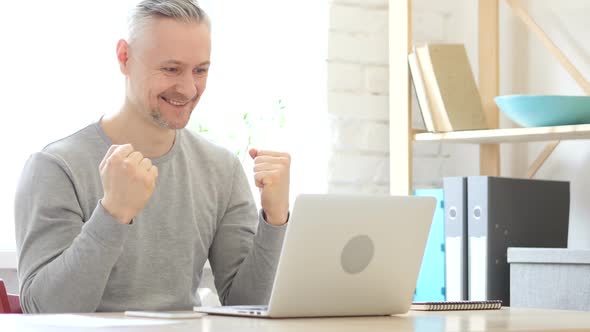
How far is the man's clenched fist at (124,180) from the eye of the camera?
1.59 m

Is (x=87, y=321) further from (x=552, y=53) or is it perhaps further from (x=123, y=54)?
(x=552, y=53)

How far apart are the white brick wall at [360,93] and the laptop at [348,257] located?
50.8 inches

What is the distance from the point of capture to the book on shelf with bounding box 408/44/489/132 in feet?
9.00

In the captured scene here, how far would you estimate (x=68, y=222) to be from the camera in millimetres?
1769

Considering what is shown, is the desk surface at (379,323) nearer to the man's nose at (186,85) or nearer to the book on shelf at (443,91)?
the man's nose at (186,85)

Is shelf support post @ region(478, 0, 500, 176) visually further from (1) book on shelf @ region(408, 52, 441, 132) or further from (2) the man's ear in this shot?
(2) the man's ear

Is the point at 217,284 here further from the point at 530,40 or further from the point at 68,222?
the point at 530,40

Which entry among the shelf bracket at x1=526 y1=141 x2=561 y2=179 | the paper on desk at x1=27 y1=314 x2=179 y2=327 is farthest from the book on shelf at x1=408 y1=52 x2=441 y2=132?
the paper on desk at x1=27 y1=314 x2=179 y2=327

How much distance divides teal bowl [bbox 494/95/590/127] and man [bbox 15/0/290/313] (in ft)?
2.61

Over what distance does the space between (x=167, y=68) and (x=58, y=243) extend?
0.40 m

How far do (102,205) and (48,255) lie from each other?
0.61ft

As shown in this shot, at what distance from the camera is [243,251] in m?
2.06

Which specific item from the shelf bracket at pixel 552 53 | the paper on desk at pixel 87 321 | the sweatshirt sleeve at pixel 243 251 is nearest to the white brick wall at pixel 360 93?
the shelf bracket at pixel 552 53

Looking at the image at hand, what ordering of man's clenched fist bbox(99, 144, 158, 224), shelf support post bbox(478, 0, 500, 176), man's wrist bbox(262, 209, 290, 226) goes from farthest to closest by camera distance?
shelf support post bbox(478, 0, 500, 176)
man's wrist bbox(262, 209, 290, 226)
man's clenched fist bbox(99, 144, 158, 224)
